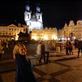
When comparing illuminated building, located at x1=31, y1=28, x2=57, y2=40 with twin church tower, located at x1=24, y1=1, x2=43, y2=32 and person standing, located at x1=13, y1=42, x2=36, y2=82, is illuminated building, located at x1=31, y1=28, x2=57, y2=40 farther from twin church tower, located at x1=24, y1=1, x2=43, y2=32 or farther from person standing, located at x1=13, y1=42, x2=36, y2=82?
person standing, located at x1=13, y1=42, x2=36, y2=82

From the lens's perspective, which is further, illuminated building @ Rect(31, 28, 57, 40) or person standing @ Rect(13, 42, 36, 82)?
illuminated building @ Rect(31, 28, 57, 40)

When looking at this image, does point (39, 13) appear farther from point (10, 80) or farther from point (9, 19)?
point (10, 80)

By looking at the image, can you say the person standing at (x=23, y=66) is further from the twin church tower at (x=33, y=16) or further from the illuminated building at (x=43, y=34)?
the twin church tower at (x=33, y=16)

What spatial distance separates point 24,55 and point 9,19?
93.1m

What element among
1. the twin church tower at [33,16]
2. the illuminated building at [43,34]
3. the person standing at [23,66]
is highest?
the twin church tower at [33,16]

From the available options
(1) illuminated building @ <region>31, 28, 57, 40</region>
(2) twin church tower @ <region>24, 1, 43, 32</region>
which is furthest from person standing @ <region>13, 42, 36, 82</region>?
(2) twin church tower @ <region>24, 1, 43, 32</region>

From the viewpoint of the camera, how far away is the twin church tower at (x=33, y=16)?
369 feet

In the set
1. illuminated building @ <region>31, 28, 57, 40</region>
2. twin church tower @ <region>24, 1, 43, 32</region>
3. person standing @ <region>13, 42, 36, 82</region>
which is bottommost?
person standing @ <region>13, 42, 36, 82</region>

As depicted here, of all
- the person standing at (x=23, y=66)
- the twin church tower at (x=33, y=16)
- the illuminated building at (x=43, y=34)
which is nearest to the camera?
the person standing at (x=23, y=66)

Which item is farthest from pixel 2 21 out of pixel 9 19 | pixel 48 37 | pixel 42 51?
pixel 42 51

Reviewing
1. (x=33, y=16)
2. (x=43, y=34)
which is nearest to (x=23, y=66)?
(x=43, y=34)

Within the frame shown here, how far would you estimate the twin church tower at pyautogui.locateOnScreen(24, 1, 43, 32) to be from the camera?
11238 cm

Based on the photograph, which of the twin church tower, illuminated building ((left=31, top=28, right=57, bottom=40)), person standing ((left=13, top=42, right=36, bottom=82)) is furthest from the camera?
the twin church tower

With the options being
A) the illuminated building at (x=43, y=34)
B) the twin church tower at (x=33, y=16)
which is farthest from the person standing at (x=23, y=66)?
the twin church tower at (x=33, y=16)
